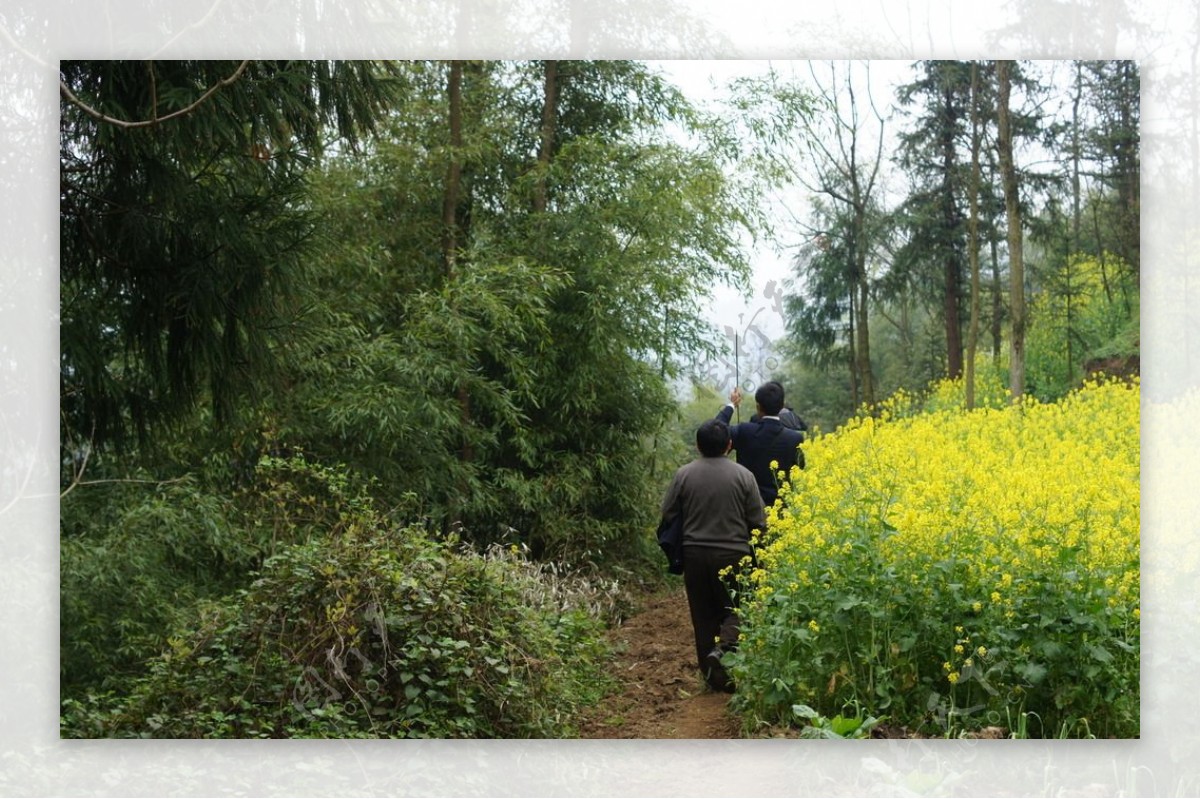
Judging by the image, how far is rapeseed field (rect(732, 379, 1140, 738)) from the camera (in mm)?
4004

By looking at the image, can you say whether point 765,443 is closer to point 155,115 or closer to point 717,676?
point 717,676

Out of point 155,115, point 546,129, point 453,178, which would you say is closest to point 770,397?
point 546,129

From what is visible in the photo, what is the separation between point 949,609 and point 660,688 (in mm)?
1079

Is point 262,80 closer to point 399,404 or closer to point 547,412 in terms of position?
point 399,404

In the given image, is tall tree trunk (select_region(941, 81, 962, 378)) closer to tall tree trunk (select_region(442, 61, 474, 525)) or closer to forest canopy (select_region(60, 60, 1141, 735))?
forest canopy (select_region(60, 60, 1141, 735))

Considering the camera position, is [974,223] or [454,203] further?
[454,203]

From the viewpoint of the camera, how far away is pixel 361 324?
14.9 feet

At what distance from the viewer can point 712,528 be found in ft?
15.0

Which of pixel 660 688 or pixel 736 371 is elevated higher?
pixel 736 371

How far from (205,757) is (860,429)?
2520mm

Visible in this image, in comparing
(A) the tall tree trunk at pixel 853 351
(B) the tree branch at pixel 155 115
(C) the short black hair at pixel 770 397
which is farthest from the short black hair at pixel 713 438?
(B) the tree branch at pixel 155 115

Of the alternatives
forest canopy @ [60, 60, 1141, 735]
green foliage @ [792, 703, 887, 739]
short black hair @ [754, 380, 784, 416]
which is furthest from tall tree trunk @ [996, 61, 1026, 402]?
green foliage @ [792, 703, 887, 739]

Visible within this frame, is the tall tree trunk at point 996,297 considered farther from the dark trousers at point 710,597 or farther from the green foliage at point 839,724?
the green foliage at point 839,724

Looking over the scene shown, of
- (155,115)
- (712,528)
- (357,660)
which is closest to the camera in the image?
(357,660)
